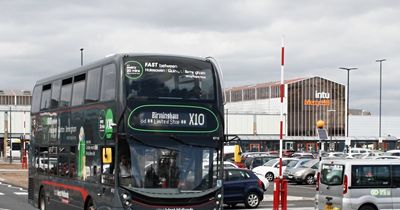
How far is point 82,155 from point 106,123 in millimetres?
2036

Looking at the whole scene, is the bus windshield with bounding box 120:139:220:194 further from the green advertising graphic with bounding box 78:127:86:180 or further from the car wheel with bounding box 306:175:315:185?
the car wheel with bounding box 306:175:315:185

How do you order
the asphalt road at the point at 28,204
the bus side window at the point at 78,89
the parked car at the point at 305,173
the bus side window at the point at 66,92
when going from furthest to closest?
1. the parked car at the point at 305,173
2. the asphalt road at the point at 28,204
3. the bus side window at the point at 66,92
4. the bus side window at the point at 78,89

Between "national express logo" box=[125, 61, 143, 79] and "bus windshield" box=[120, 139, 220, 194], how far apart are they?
4.19ft

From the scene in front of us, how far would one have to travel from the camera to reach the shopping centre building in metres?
106

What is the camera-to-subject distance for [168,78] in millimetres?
13258

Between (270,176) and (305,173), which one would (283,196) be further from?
(270,176)

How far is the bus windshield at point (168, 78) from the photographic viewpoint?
12930mm

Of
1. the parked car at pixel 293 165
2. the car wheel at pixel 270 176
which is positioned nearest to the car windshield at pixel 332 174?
the parked car at pixel 293 165

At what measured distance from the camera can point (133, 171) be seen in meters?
12.6

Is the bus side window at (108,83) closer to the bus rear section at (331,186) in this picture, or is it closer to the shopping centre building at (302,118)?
the bus rear section at (331,186)

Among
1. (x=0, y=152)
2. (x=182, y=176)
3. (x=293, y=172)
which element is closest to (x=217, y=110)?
(x=182, y=176)

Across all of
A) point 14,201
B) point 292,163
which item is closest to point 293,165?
point 292,163

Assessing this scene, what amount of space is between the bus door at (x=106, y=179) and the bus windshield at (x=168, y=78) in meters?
1.22

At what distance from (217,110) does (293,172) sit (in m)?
27.6
